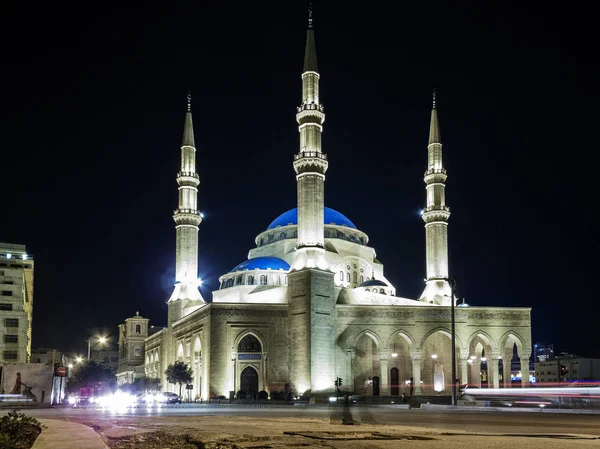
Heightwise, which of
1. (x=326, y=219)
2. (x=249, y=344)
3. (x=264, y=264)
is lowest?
(x=249, y=344)

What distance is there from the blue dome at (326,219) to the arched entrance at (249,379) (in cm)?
1784

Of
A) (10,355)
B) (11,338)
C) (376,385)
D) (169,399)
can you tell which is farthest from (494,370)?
(11,338)

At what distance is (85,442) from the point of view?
908 centimetres

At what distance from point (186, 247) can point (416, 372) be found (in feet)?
64.0

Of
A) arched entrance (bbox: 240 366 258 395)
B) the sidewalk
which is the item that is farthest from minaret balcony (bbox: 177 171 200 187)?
the sidewalk

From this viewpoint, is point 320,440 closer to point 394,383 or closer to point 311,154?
point 311,154

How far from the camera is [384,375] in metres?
47.5

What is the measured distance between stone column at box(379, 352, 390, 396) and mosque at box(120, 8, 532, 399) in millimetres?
68

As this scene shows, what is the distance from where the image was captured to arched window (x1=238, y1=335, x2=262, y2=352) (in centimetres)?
4634

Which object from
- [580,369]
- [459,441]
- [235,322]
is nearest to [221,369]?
[235,322]

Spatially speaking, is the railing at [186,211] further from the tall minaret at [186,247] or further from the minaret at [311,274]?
the minaret at [311,274]

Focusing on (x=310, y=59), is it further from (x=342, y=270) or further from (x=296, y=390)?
(x=296, y=390)

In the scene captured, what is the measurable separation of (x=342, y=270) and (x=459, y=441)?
46.3m

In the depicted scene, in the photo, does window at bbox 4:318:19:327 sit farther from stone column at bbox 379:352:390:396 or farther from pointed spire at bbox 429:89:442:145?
pointed spire at bbox 429:89:442:145
